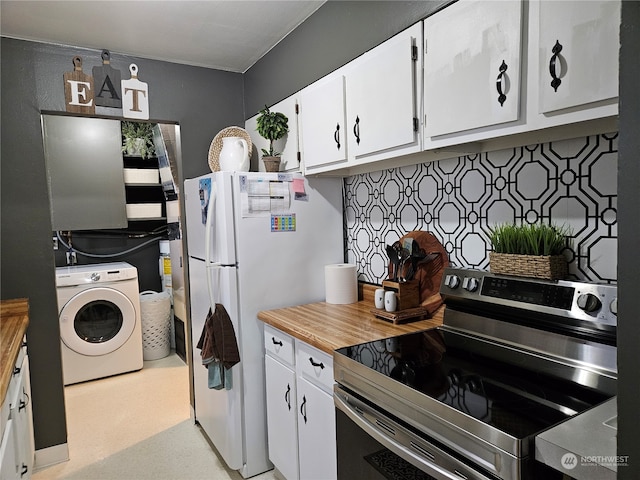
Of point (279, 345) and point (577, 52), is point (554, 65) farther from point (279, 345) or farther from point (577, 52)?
point (279, 345)

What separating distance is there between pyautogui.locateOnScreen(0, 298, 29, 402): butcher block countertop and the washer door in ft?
4.42

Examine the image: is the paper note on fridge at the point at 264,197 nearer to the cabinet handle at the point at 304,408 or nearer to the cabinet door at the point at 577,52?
the cabinet handle at the point at 304,408

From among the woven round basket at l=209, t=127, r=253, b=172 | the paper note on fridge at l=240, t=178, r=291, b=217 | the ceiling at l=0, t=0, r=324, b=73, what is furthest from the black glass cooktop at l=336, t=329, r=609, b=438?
the ceiling at l=0, t=0, r=324, b=73

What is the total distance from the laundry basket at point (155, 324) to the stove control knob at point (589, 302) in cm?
382

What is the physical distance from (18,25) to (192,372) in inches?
90.3

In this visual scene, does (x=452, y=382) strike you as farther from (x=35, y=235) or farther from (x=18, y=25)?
(x=18, y=25)

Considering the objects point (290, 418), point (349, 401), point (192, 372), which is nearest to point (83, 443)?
point (192, 372)

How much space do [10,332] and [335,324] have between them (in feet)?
4.87

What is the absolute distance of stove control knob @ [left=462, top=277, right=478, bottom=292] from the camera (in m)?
1.58

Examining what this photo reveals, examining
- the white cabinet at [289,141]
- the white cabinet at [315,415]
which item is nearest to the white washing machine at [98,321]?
the white cabinet at [289,141]

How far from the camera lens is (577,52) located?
1.09 meters

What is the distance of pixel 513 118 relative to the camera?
125 centimetres

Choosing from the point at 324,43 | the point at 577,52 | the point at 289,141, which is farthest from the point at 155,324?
the point at 577,52

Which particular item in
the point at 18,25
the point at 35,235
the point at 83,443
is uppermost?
the point at 18,25
